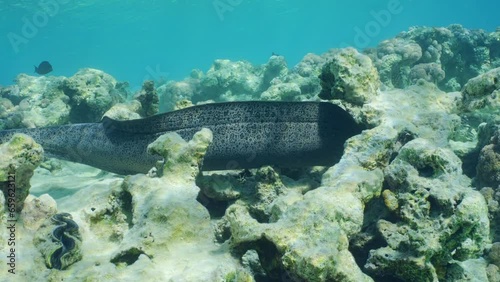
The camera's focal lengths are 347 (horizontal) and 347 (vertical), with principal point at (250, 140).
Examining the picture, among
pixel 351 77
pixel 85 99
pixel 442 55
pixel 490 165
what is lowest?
pixel 85 99

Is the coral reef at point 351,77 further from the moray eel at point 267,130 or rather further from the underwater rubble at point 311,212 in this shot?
the moray eel at point 267,130

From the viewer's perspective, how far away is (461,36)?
1177 cm

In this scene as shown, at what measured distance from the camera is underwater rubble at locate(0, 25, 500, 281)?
255 centimetres

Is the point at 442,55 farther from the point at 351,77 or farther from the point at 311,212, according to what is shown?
the point at 311,212

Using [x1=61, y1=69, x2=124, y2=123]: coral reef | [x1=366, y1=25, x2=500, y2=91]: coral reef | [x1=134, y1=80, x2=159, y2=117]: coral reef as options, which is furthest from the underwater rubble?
[x1=366, y1=25, x2=500, y2=91]: coral reef

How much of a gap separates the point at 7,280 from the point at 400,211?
10.6 ft

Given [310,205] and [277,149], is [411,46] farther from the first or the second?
[310,205]

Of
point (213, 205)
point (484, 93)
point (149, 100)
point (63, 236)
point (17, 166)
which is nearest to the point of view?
point (63, 236)

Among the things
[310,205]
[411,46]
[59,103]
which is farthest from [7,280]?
[411,46]

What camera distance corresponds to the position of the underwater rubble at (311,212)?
2.55 metres

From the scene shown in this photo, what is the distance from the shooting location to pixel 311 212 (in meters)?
2.58

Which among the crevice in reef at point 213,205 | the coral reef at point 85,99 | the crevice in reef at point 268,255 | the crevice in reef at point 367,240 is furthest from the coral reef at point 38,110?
the crevice in reef at point 367,240

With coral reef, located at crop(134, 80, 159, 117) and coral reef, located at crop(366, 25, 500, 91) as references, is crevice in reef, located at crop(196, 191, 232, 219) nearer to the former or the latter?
coral reef, located at crop(134, 80, 159, 117)

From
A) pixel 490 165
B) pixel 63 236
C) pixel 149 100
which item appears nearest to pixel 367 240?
pixel 490 165
